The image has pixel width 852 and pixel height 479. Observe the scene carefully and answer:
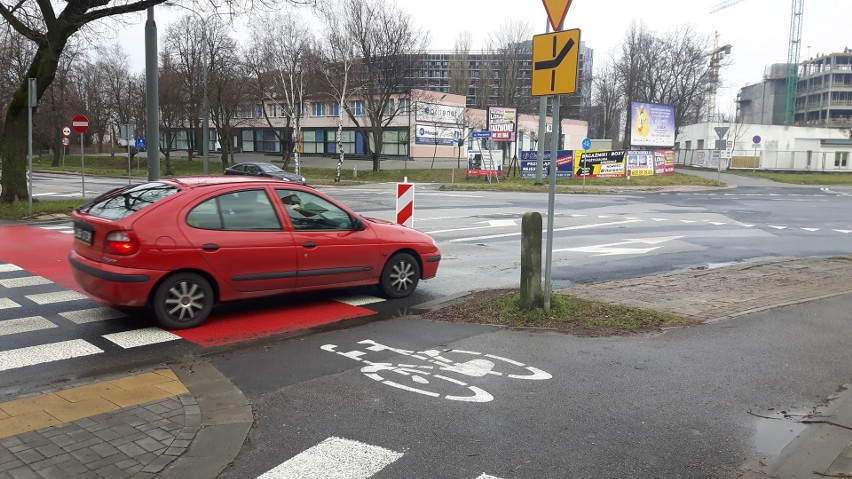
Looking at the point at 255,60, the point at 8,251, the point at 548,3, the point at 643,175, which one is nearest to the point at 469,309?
the point at 548,3

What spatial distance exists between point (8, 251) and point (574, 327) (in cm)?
1001

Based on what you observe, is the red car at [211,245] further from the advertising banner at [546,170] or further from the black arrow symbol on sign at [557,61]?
the advertising banner at [546,170]

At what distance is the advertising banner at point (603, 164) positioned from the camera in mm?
43469

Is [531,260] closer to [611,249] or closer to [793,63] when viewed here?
[611,249]

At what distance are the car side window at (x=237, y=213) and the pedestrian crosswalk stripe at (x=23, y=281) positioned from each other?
3408mm

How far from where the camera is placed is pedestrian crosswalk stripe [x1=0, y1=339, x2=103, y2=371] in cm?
561

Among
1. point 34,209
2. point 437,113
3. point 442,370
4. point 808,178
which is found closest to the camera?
point 442,370

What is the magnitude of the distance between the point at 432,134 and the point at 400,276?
5153cm

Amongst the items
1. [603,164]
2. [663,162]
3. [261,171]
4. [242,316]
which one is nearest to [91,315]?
[242,316]

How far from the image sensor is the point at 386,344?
6.44 meters

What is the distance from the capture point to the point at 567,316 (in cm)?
741

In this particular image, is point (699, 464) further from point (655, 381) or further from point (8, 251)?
point (8, 251)

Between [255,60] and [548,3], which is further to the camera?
[255,60]

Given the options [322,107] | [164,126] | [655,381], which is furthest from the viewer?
[322,107]
